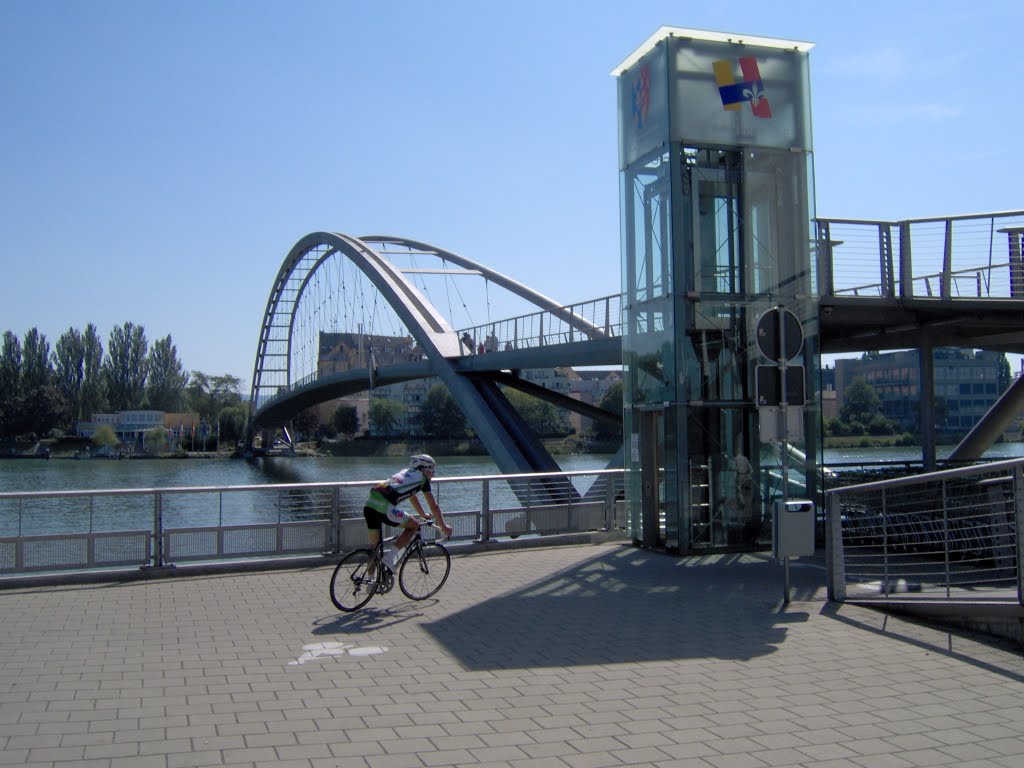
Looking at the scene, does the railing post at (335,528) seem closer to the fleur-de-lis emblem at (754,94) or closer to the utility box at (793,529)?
the utility box at (793,529)

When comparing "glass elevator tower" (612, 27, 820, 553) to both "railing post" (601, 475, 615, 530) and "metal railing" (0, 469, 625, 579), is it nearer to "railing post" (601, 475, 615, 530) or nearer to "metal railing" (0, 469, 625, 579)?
"railing post" (601, 475, 615, 530)

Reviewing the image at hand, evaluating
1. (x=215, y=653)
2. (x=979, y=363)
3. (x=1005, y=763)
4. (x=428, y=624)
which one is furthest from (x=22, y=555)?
(x=979, y=363)

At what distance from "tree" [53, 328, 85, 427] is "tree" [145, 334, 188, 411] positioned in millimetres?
6668

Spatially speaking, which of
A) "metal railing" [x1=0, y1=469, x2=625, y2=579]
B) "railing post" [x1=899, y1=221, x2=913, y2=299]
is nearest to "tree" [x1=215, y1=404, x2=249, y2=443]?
"metal railing" [x1=0, y1=469, x2=625, y2=579]

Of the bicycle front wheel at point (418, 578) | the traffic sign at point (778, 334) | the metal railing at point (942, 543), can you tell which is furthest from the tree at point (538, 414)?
the traffic sign at point (778, 334)

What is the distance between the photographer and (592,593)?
8.92 m

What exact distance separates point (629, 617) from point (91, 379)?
88631 mm

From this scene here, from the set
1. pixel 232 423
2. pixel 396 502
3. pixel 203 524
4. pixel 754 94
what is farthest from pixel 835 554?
pixel 232 423

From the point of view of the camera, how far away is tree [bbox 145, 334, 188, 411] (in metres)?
93.9

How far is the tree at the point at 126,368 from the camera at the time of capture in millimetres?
90188

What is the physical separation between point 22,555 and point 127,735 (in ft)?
16.6

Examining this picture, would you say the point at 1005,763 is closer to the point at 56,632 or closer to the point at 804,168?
the point at 56,632

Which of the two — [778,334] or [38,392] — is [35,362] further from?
[778,334]

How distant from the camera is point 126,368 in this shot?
3612 inches
